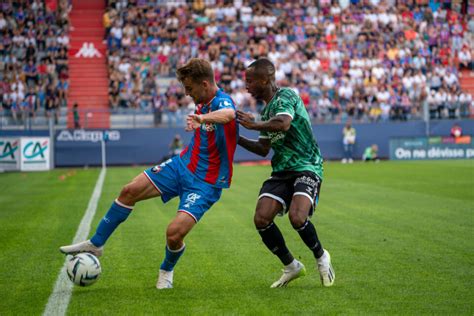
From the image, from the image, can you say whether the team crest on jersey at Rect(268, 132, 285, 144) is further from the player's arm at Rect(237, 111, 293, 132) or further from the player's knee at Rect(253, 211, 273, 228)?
the player's knee at Rect(253, 211, 273, 228)

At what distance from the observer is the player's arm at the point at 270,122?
7.54 meters

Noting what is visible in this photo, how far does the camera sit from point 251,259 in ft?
31.9

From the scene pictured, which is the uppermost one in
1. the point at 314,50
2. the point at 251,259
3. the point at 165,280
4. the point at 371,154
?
the point at 314,50

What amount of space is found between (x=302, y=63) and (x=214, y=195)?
1337 inches

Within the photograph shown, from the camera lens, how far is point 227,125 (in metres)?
7.79

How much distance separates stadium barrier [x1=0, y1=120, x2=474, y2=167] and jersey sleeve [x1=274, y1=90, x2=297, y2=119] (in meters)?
27.1

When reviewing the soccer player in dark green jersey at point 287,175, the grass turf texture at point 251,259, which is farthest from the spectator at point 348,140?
the soccer player in dark green jersey at point 287,175

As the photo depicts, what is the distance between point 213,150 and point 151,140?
2940cm

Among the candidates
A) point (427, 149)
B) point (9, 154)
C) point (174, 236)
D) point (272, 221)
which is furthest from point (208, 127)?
point (427, 149)

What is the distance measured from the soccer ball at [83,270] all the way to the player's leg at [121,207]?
18 cm

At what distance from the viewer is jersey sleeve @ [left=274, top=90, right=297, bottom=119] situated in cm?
781

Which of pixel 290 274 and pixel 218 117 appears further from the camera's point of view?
pixel 290 274

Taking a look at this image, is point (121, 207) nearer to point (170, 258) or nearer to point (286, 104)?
point (170, 258)

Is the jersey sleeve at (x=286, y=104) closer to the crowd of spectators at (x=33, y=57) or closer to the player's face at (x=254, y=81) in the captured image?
the player's face at (x=254, y=81)
